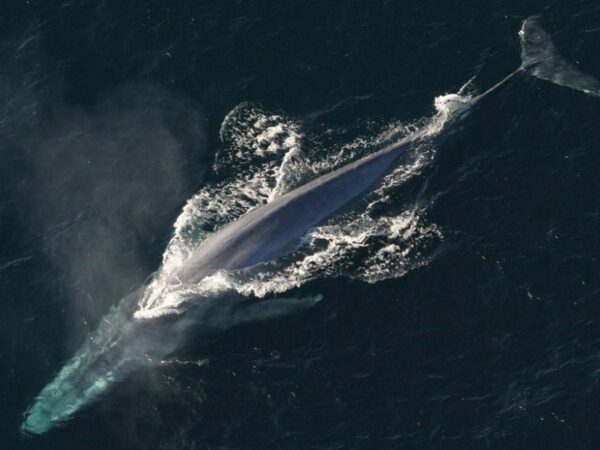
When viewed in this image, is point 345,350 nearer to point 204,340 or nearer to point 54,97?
point 204,340

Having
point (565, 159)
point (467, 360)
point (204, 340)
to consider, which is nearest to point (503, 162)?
point (565, 159)

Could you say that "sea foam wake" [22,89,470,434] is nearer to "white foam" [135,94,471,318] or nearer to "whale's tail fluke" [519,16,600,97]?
"white foam" [135,94,471,318]

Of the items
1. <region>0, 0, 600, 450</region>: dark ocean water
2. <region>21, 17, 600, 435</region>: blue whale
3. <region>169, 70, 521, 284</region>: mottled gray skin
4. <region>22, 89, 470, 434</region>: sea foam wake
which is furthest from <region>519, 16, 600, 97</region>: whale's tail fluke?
<region>169, 70, 521, 284</region>: mottled gray skin

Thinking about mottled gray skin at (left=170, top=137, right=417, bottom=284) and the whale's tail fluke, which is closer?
mottled gray skin at (left=170, top=137, right=417, bottom=284)

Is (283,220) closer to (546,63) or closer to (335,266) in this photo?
(335,266)

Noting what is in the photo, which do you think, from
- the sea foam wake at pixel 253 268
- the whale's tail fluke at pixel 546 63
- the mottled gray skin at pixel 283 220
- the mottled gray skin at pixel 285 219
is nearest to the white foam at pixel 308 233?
the sea foam wake at pixel 253 268

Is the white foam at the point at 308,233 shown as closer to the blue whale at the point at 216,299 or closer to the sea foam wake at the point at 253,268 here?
the sea foam wake at the point at 253,268

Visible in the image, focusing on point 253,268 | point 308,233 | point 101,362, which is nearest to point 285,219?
point 308,233
